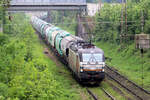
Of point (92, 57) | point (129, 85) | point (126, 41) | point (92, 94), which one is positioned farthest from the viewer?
point (126, 41)

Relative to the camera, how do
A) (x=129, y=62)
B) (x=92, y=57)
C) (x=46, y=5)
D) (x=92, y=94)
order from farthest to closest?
(x=46, y=5) → (x=129, y=62) → (x=92, y=57) → (x=92, y=94)

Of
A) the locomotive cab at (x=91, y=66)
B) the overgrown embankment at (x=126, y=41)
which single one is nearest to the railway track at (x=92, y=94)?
the locomotive cab at (x=91, y=66)

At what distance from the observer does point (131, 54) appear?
110 feet

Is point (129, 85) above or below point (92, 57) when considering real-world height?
below

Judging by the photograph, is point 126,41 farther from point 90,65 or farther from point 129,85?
point 90,65

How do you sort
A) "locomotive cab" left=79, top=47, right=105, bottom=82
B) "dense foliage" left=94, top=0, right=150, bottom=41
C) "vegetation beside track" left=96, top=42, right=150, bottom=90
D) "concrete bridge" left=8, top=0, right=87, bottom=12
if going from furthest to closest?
"concrete bridge" left=8, top=0, right=87, bottom=12 → "dense foliage" left=94, top=0, right=150, bottom=41 → "vegetation beside track" left=96, top=42, right=150, bottom=90 → "locomotive cab" left=79, top=47, right=105, bottom=82

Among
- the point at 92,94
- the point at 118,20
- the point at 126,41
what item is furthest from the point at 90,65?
the point at 118,20

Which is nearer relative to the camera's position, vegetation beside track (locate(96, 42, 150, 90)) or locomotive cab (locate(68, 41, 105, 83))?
locomotive cab (locate(68, 41, 105, 83))

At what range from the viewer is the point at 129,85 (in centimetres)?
2295

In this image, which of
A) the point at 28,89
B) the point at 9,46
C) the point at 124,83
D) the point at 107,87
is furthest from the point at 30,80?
the point at 124,83

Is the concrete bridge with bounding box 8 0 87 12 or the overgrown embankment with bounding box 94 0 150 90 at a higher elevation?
the concrete bridge with bounding box 8 0 87 12

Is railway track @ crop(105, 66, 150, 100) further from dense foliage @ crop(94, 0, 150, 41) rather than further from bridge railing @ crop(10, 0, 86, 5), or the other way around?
bridge railing @ crop(10, 0, 86, 5)

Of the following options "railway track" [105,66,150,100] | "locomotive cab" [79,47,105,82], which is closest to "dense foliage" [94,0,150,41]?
A: "railway track" [105,66,150,100]

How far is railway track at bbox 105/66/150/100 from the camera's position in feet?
66.0
